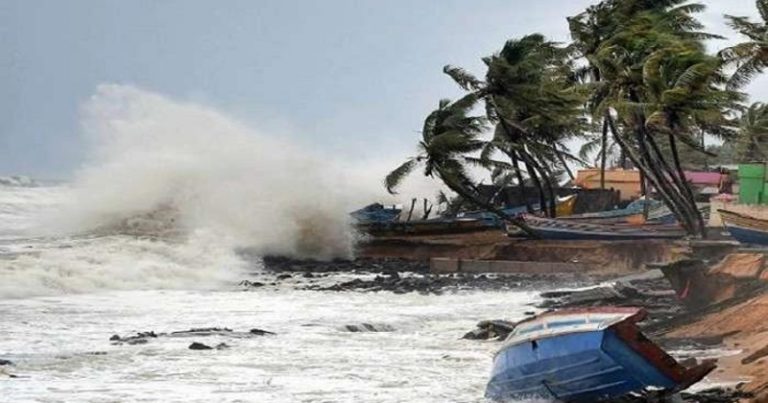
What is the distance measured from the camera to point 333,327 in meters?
15.9

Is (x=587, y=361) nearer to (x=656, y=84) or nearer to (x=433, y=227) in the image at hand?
(x=656, y=84)

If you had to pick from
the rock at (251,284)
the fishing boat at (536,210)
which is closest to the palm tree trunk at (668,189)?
the fishing boat at (536,210)

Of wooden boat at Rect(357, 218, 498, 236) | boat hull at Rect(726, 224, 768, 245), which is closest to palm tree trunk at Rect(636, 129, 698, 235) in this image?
boat hull at Rect(726, 224, 768, 245)

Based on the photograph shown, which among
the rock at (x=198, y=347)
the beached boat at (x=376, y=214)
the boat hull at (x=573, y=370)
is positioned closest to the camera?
the boat hull at (x=573, y=370)

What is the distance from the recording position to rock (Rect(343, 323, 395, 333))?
15461mm

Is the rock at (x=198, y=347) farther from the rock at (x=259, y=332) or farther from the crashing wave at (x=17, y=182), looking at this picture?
the crashing wave at (x=17, y=182)

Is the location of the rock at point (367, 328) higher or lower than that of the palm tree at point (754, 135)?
lower

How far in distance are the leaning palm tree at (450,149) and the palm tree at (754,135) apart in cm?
1356

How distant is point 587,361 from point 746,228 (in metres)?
14.0

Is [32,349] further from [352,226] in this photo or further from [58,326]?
[352,226]

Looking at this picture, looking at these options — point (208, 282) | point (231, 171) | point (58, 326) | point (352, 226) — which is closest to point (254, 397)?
point (58, 326)

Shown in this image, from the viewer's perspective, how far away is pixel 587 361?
8.77 m

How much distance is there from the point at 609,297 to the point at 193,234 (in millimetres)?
19501

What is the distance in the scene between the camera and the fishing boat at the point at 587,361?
862cm
